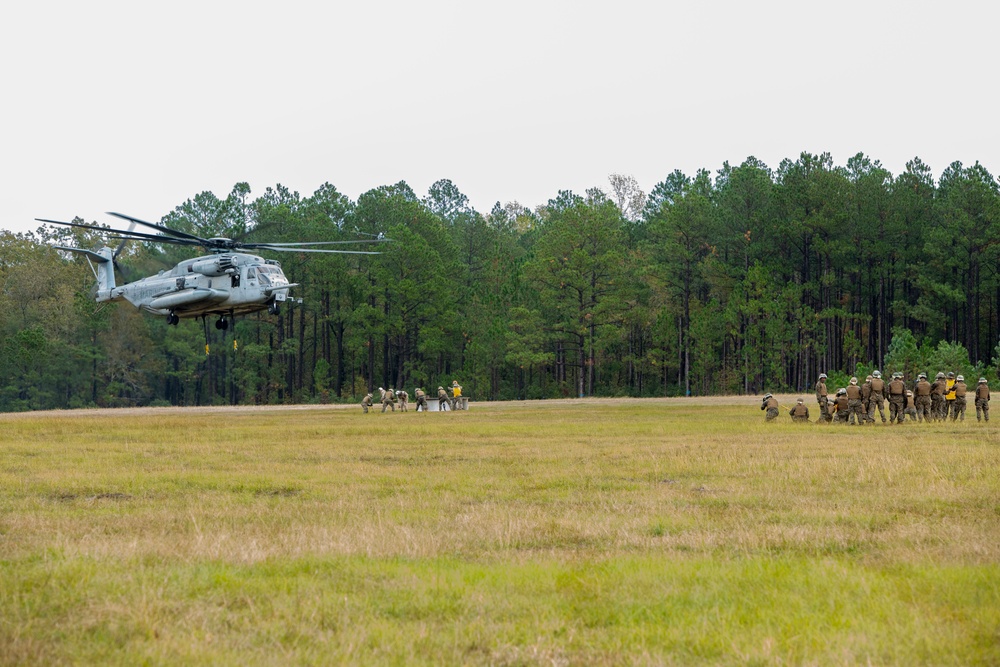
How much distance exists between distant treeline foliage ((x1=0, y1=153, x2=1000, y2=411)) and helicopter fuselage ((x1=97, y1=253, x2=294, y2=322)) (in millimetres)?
36663

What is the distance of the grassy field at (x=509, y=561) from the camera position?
768cm

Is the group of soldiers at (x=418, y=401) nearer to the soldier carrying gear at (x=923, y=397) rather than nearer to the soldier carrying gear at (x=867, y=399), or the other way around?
the soldier carrying gear at (x=867, y=399)

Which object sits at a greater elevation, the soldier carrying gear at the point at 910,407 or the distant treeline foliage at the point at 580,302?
the distant treeline foliage at the point at 580,302

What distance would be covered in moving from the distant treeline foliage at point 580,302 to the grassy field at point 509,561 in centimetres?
5564

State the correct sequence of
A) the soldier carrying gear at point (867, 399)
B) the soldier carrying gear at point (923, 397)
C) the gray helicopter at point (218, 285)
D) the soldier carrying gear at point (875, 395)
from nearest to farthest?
1. the soldier carrying gear at point (875, 395)
2. the soldier carrying gear at point (867, 399)
3. the soldier carrying gear at point (923, 397)
4. the gray helicopter at point (218, 285)

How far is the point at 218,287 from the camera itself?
45.1 metres

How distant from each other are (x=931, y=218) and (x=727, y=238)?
14882 mm

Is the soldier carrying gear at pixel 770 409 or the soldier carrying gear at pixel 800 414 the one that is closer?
the soldier carrying gear at pixel 800 414

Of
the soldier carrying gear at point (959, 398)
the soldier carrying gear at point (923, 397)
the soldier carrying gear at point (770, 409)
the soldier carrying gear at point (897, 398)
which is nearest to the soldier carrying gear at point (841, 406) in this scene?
the soldier carrying gear at point (897, 398)

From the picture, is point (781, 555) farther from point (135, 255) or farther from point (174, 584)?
point (135, 255)

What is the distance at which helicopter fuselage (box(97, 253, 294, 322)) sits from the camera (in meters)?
45.2

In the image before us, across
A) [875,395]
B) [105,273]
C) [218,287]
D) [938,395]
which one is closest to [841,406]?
[875,395]

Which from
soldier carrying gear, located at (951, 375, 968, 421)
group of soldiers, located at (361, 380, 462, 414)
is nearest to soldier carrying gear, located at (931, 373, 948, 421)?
soldier carrying gear, located at (951, 375, 968, 421)

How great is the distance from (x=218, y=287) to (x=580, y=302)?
4130cm
